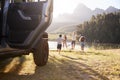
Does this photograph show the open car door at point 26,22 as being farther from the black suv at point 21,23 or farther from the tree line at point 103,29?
the tree line at point 103,29

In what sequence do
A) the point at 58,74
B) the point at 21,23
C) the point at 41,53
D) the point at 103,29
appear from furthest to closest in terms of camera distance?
1. the point at 103,29
2. the point at 41,53
3. the point at 58,74
4. the point at 21,23

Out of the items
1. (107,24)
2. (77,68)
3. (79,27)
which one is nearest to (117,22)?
(107,24)

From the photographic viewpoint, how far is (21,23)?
8.86m

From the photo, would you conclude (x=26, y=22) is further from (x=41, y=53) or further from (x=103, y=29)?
(x=103, y=29)

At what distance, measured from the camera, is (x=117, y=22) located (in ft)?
216

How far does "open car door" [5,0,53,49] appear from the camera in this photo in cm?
871

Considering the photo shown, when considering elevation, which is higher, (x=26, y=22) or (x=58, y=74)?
(x=26, y=22)

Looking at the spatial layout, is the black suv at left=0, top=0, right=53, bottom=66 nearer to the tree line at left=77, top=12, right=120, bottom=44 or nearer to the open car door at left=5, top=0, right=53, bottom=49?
the open car door at left=5, top=0, right=53, bottom=49

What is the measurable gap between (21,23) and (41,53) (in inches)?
70.4

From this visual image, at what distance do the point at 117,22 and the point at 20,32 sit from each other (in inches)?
2302

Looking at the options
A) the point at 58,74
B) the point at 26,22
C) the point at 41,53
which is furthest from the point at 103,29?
the point at 26,22

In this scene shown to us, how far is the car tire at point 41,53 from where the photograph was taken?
10158mm

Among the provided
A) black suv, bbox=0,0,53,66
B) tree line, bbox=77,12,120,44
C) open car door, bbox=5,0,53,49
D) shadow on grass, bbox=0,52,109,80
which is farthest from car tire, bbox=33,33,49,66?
tree line, bbox=77,12,120,44

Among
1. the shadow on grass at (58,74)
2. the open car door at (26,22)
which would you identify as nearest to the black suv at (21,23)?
the open car door at (26,22)
